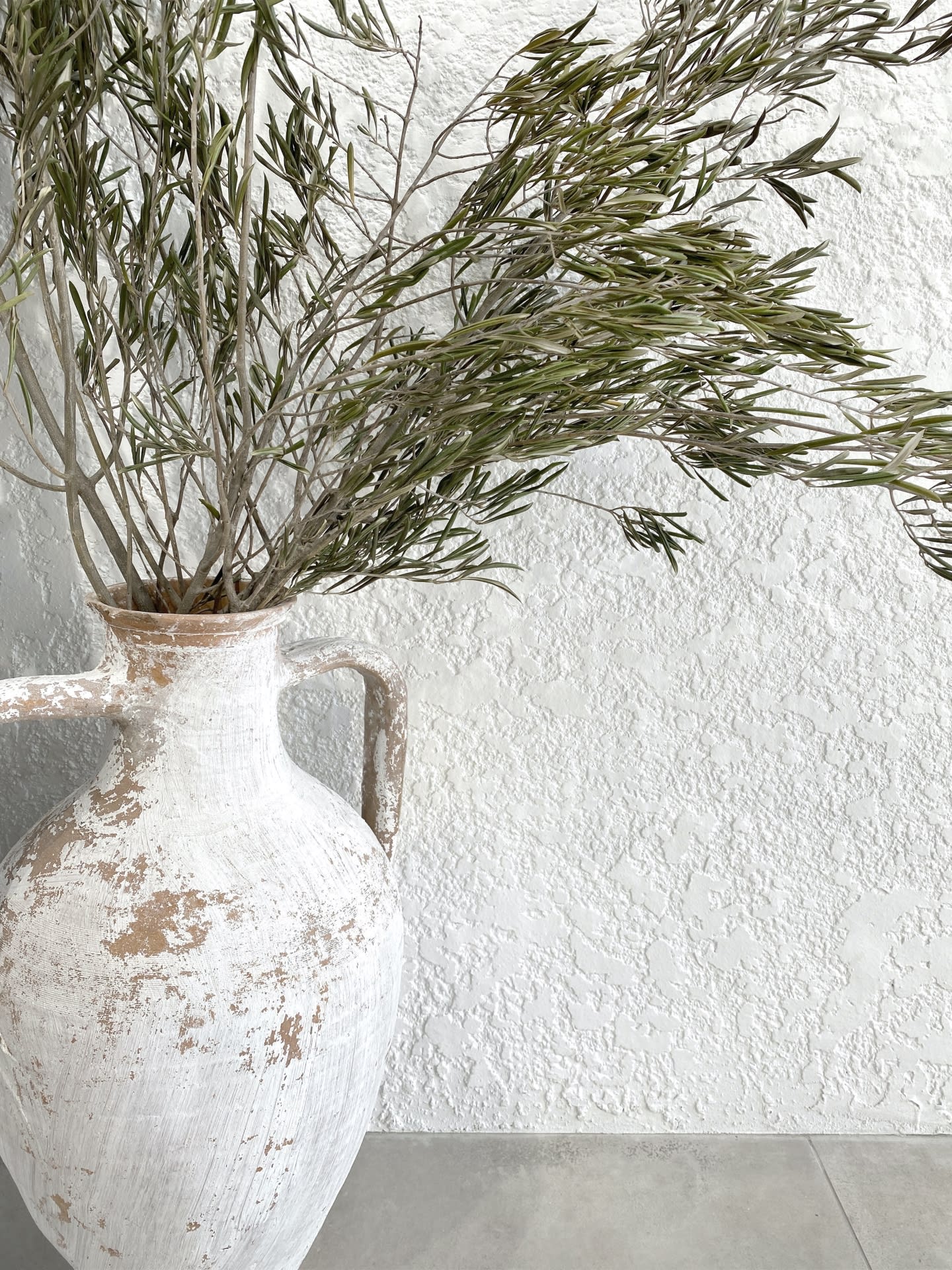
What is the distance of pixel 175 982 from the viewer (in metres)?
0.80

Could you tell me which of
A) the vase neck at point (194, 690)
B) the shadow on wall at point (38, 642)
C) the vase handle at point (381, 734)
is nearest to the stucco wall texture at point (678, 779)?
the shadow on wall at point (38, 642)

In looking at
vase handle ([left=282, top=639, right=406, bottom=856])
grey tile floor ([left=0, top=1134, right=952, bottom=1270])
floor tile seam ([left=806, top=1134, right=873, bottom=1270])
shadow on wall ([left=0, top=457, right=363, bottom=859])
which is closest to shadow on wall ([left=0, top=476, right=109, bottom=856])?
shadow on wall ([left=0, top=457, right=363, bottom=859])

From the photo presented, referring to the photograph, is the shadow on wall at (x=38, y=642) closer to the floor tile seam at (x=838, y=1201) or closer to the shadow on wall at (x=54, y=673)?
the shadow on wall at (x=54, y=673)

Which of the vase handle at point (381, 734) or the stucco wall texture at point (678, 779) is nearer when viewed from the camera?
the vase handle at point (381, 734)

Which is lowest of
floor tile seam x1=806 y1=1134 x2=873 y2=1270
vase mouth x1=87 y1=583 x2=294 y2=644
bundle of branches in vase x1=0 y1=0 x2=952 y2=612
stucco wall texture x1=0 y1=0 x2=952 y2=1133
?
floor tile seam x1=806 y1=1134 x2=873 y2=1270

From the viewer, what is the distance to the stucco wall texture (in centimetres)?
116

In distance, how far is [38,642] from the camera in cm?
119

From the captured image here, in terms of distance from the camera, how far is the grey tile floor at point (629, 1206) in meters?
1.15

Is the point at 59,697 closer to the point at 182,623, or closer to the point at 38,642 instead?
the point at 182,623

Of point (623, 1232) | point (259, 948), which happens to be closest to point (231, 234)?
point (259, 948)

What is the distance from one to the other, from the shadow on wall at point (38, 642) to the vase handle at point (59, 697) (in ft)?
1.16

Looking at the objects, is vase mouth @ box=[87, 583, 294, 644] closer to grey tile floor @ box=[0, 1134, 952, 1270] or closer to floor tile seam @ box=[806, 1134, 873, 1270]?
grey tile floor @ box=[0, 1134, 952, 1270]

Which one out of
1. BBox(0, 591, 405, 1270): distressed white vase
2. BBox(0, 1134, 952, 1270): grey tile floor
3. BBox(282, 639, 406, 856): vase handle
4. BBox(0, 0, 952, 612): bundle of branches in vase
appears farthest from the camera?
BBox(0, 1134, 952, 1270): grey tile floor

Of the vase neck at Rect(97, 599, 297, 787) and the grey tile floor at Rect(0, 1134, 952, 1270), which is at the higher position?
the vase neck at Rect(97, 599, 297, 787)
